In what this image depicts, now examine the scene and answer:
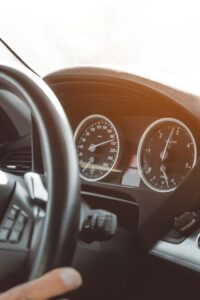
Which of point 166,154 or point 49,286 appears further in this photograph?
point 166,154

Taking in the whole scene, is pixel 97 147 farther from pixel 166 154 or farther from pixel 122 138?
pixel 166 154

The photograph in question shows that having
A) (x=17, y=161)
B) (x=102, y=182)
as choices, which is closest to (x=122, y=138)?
(x=102, y=182)

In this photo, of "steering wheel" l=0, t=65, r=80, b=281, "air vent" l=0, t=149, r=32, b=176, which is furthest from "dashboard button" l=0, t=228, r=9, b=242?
"air vent" l=0, t=149, r=32, b=176

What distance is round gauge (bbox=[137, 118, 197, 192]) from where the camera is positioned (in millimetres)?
1734

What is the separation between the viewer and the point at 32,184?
1.12 metres

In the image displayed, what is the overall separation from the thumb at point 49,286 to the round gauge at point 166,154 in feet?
3.00

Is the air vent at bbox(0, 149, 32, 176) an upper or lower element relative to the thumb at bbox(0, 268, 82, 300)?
lower

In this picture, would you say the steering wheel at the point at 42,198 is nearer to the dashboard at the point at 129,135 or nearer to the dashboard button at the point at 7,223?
the dashboard button at the point at 7,223

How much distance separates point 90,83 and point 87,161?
303mm

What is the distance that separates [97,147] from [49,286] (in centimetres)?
122

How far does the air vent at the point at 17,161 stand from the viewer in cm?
185

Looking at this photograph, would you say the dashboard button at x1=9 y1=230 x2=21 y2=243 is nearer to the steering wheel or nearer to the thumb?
the steering wheel

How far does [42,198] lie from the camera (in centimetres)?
109

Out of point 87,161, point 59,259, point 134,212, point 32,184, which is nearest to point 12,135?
point 87,161
